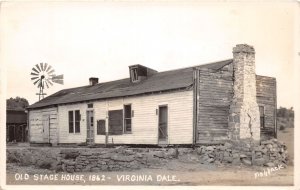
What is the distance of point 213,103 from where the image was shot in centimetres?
1034

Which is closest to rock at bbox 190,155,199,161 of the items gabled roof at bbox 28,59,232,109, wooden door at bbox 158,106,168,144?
wooden door at bbox 158,106,168,144

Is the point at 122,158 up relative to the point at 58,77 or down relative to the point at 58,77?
down

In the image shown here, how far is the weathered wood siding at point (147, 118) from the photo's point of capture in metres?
10.3

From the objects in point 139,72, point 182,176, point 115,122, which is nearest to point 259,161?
point 182,176

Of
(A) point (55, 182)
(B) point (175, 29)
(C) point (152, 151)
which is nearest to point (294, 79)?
(B) point (175, 29)

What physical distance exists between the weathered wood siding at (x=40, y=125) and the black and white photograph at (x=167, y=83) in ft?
3.11

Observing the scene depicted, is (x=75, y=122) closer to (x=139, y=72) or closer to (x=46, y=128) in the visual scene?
(x=46, y=128)

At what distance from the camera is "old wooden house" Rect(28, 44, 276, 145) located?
10.2m

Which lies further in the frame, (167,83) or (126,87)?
(126,87)

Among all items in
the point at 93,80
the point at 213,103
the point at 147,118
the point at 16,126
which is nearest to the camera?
the point at 213,103

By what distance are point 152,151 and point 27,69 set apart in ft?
8.55

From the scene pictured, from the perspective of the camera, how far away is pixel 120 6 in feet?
30.9

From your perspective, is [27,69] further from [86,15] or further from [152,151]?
[152,151]

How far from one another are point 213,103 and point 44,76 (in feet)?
9.87
